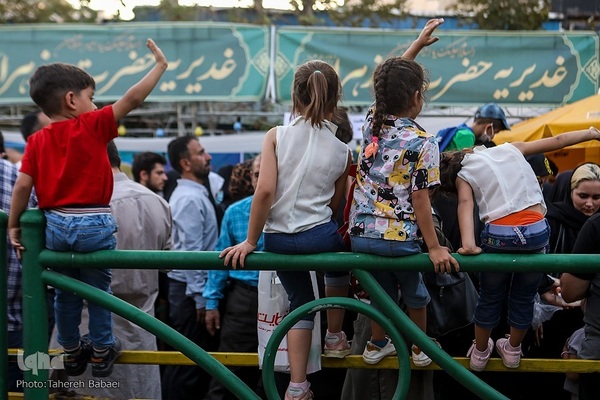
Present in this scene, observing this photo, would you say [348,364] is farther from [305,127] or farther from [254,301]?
[254,301]

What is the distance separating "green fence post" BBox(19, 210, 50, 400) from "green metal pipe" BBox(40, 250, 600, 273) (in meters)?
0.10

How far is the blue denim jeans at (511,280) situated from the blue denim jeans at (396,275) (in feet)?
0.79

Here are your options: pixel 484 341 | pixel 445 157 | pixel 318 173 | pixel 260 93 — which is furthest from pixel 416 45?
pixel 260 93

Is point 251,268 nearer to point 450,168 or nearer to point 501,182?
point 450,168

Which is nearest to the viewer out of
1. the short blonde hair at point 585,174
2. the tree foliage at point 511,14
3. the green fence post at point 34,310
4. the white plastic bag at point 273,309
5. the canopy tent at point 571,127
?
the green fence post at point 34,310

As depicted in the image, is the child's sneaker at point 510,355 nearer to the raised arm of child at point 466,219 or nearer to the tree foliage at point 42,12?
the raised arm of child at point 466,219

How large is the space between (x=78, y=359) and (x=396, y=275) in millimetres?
1283

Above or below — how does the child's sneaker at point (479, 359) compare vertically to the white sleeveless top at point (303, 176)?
below

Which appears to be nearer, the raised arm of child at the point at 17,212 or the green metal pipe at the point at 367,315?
the green metal pipe at the point at 367,315

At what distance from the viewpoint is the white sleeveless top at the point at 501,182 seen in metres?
2.90

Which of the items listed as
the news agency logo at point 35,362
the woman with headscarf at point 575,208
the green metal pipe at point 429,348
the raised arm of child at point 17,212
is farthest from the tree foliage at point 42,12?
the green metal pipe at point 429,348

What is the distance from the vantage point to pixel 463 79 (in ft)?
34.3

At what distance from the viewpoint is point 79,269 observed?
293 cm

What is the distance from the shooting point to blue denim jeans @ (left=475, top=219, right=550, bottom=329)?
112 inches
